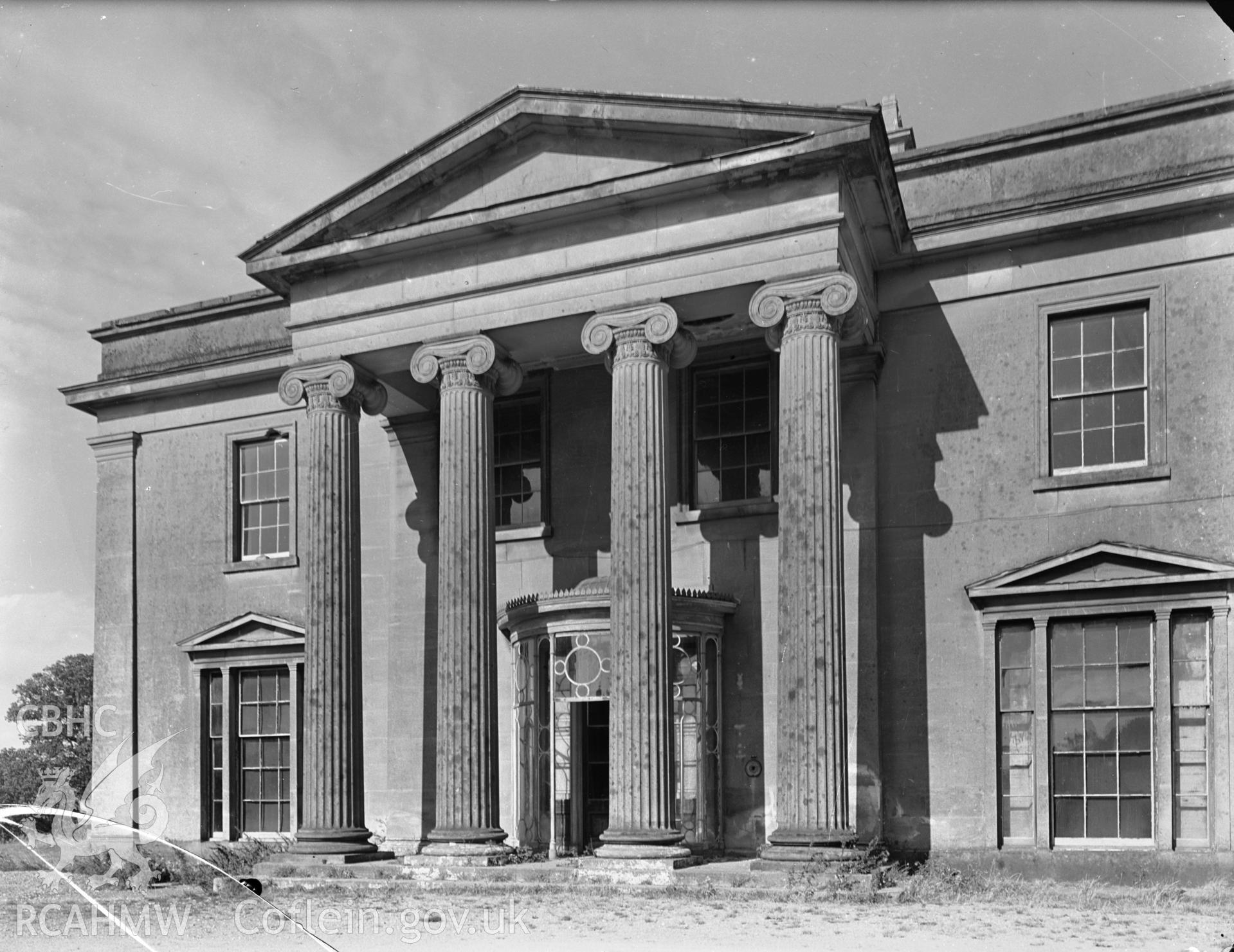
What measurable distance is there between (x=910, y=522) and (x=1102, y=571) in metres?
2.67

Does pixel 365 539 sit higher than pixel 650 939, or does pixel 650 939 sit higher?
pixel 365 539

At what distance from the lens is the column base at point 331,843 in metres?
19.0

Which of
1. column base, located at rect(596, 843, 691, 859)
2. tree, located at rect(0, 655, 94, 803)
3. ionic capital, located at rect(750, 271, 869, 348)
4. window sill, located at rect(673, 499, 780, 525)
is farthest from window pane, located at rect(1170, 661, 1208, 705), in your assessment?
tree, located at rect(0, 655, 94, 803)

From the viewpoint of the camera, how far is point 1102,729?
689 inches

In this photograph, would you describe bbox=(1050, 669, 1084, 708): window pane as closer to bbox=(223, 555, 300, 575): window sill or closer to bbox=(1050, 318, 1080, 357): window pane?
bbox=(1050, 318, 1080, 357): window pane

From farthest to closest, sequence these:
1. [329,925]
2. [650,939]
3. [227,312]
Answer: [227,312] < [329,925] < [650,939]

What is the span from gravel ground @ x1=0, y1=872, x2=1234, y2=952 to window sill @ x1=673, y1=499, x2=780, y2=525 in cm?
599

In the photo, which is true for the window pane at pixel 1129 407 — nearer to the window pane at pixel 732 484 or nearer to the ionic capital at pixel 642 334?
the window pane at pixel 732 484

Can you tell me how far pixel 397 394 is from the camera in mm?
21984

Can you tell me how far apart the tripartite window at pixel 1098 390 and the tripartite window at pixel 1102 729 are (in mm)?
2246

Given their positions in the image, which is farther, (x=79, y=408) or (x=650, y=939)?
(x=79, y=408)

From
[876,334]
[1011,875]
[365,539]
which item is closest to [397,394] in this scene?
[365,539]

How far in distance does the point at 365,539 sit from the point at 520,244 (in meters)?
6.71

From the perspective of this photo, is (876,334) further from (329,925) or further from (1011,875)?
(329,925)
